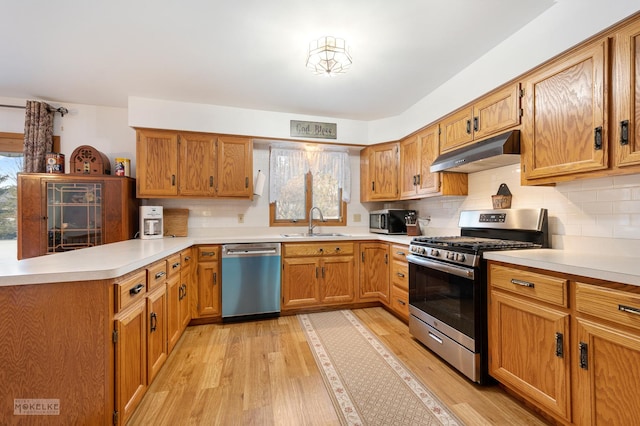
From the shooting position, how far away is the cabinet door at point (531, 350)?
4.52ft

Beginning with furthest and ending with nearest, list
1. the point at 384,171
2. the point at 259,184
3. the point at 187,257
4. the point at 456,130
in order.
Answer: the point at 384,171
the point at 259,184
the point at 187,257
the point at 456,130

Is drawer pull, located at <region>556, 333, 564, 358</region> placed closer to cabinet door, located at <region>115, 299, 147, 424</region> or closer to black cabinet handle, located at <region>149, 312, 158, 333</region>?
cabinet door, located at <region>115, 299, 147, 424</region>

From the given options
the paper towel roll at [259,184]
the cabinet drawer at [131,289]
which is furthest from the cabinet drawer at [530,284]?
the paper towel roll at [259,184]

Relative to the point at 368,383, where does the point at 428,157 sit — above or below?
above

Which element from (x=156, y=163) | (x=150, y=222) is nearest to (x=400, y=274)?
(x=150, y=222)

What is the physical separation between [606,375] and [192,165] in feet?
11.7

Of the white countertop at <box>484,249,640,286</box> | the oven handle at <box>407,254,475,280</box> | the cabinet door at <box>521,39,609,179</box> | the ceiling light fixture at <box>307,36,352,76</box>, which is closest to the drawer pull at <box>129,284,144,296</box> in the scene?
the ceiling light fixture at <box>307,36,352,76</box>

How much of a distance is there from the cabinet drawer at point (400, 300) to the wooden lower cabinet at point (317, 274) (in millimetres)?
489

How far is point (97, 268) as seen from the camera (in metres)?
1.27

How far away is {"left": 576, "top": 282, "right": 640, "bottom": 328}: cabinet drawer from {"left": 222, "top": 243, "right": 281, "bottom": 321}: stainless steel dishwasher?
2418 millimetres

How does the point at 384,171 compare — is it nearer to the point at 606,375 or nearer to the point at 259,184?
the point at 259,184

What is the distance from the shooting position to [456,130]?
2.56 m

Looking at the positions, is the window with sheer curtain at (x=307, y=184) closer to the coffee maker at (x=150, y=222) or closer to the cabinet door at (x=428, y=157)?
the cabinet door at (x=428, y=157)

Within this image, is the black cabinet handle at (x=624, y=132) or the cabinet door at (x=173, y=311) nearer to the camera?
the black cabinet handle at (x=624, y=132)
